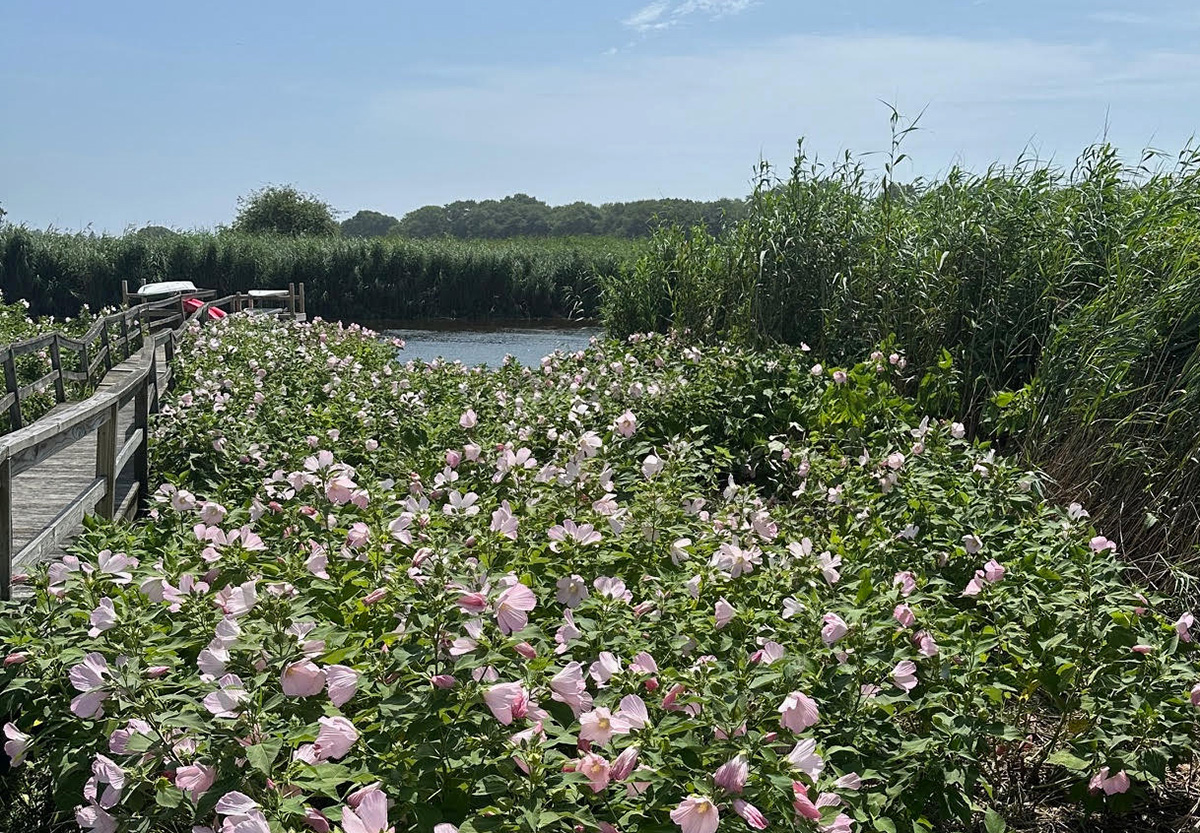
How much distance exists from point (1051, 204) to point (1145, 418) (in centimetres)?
254

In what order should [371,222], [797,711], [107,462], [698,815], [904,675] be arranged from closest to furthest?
1. [698,815]
2. [797,711]
3. [904,675]
4. [107,462]
5. [371,222]

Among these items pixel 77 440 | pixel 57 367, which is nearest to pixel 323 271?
pixel 57 367

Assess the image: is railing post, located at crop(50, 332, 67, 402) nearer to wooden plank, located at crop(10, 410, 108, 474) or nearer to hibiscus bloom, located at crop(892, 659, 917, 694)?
wooden plank, located at crop(10, 410, 108, 474)

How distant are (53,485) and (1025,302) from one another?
639 centimetres

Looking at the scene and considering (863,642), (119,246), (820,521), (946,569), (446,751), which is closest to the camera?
(446,751)

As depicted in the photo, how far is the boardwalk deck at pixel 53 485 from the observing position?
17.9 ft

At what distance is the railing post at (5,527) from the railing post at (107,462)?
61.7 inches

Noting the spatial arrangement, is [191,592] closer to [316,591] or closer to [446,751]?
[316,591]

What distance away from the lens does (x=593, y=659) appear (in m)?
2.49

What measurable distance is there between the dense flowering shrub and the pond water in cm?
1518

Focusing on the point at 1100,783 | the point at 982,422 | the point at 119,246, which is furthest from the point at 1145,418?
the point at 119,246

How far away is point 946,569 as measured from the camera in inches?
154

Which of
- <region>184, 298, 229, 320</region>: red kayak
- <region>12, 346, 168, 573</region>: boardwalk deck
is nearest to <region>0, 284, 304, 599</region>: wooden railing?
<region>12, 346, 168, 573</region>: boardwalk deck

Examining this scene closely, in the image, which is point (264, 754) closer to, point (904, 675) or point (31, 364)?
point (904, 675)
